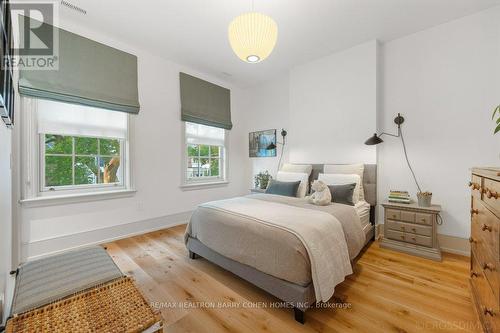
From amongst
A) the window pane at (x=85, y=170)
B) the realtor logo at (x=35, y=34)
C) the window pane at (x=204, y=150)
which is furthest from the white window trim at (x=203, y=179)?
the realtor logo at (x=35, y=34)

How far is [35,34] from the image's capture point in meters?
2.31

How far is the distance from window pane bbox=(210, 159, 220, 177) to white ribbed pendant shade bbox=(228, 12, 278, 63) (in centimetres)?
276

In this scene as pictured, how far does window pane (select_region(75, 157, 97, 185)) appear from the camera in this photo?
2.71 metres

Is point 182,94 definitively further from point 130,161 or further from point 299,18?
point 299,18

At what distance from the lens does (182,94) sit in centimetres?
363

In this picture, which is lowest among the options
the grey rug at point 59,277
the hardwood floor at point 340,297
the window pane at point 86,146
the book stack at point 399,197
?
the hardwood floor at point 340,297

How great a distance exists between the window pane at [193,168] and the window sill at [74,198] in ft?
3.43

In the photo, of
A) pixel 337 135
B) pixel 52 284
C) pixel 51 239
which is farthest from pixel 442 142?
pixel 51 239

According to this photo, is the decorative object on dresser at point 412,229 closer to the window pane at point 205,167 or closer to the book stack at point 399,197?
the book stack at point 399,197

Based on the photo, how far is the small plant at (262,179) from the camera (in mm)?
4121

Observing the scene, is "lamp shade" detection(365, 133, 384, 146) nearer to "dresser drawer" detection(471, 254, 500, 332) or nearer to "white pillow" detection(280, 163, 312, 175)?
"white pillow" detection(280, 163, 312, 175)

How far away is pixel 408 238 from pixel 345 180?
946 millimetres

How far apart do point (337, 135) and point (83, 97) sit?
11.5ft

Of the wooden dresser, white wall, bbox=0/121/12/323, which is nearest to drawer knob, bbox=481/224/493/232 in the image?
the wooden dresser
